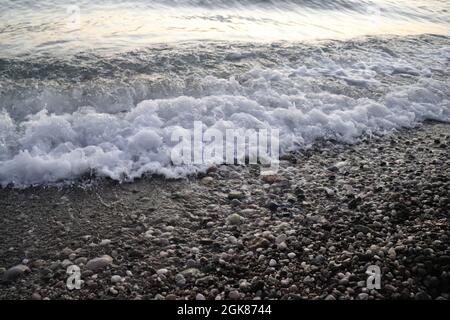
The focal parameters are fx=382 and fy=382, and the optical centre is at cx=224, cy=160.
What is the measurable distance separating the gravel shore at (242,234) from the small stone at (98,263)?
0.04ft

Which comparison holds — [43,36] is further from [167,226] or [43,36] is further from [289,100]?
[167,226]

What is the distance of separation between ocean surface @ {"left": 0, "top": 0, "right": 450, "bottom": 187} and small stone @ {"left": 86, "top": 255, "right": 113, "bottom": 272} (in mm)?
1488

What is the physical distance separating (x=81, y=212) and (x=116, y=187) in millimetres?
587

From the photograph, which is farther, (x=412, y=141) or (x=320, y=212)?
(x=412, y=141)

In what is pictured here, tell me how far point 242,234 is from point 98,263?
56.8 inches

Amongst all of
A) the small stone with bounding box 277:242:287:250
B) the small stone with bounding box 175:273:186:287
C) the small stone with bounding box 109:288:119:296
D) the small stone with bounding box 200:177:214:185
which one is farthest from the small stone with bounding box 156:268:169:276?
the small stone with bounding box 200:177:214:185

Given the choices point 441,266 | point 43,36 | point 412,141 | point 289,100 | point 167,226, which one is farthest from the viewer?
point 43,36

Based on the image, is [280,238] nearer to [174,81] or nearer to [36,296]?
[36,296]

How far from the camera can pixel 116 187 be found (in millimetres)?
4742

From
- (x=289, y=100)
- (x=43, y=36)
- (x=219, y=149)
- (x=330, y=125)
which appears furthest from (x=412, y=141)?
(x=43, y=36)

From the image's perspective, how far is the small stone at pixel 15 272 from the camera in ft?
11.1

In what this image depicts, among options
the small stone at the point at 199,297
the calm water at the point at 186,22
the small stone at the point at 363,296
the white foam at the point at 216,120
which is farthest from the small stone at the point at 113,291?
the calm water at the point at 186,22

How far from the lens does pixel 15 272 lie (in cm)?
343

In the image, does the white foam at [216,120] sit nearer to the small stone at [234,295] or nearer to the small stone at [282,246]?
the small stone at [282,246]
